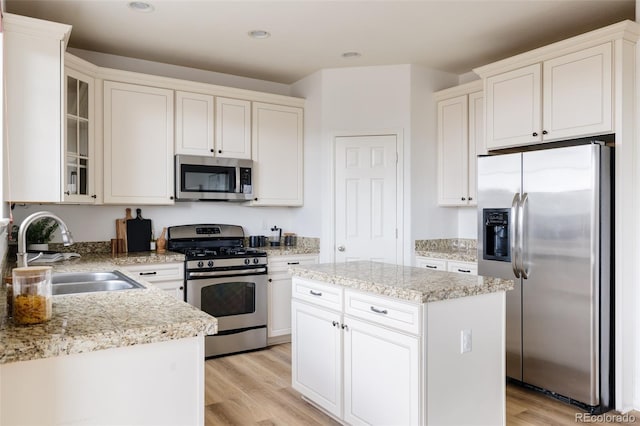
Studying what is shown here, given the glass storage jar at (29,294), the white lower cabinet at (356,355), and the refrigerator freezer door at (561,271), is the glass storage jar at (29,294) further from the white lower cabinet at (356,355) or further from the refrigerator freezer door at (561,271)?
the refrigerator freezer door at (561,271)

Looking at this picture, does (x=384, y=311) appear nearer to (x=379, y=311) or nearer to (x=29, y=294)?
(x=379, y=311)

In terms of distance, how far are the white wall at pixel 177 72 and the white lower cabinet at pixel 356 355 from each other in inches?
101

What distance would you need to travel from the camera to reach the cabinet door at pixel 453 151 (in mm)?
4254

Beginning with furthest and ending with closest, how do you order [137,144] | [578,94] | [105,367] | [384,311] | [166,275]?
[137,144]
[166,275]
[578,94]
[384,311]
[105,367]

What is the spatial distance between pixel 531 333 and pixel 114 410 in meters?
2.76

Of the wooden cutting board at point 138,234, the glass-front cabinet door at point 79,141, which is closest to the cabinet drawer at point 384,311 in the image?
the glass-front cabinet door at point 79,141

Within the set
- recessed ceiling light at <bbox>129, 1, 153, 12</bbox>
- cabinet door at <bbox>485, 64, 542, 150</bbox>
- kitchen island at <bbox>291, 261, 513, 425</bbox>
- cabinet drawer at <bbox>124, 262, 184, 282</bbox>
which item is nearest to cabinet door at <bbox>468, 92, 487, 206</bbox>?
cabinet door at <bbox>485, 64, 542, 150</bbox>

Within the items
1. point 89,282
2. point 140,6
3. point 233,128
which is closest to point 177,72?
point 233,128

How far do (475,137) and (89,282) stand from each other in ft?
10.5

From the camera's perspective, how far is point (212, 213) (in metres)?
4.66

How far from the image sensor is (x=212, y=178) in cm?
429

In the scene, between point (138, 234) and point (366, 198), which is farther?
point (366, 198)

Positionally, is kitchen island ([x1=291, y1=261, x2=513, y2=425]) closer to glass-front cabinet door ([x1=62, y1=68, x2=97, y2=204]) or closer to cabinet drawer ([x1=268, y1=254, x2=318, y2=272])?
cabinet drawer ([x1=268, y1=254, x2=318, y2=272])

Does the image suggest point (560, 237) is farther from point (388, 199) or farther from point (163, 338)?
point (163, 338)
